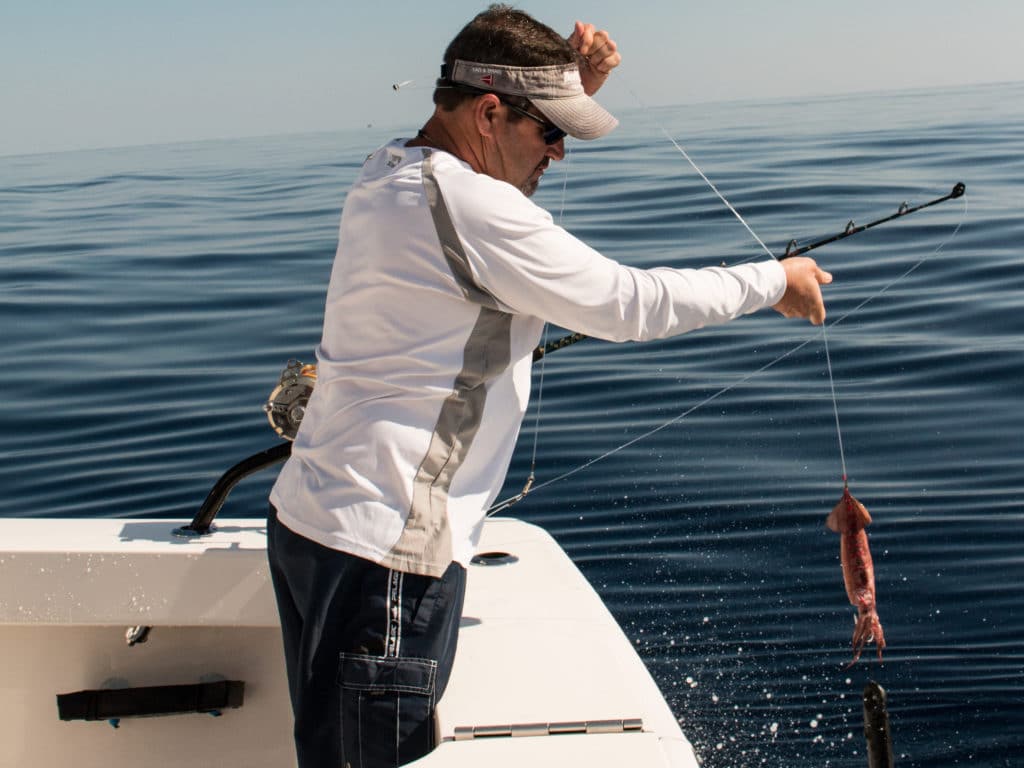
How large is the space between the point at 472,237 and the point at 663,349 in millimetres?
6590

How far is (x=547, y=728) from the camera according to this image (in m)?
1.90

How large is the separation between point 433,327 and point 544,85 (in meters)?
0.41

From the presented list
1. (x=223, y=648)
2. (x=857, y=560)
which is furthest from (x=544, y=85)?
(x=223, y=648)

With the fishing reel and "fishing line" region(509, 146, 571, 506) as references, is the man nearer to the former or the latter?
"fishing line" region(509, 146, 571, 506)

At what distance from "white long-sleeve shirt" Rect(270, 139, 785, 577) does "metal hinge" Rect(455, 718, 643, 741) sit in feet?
0.86

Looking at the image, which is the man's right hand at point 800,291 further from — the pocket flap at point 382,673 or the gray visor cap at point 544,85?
the pocket flap at point 382,673

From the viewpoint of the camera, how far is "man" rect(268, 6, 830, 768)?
1772mm

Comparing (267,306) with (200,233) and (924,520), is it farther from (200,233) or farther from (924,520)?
(924,520)

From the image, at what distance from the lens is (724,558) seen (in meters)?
4.93

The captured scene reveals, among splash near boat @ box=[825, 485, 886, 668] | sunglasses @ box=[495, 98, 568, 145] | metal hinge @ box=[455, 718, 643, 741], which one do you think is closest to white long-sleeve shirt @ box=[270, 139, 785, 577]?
sunglasses @ box=[495, 98, 568, 145]

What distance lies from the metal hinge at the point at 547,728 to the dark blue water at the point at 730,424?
1.72 m

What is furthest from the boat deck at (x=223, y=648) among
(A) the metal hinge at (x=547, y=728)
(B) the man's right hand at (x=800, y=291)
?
(B) the man's right hand at (x=800, y=291)

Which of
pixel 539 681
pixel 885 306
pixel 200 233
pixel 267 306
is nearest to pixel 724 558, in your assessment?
pixel 539 681

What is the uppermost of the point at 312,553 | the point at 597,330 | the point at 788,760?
the point at 597,330
